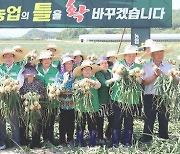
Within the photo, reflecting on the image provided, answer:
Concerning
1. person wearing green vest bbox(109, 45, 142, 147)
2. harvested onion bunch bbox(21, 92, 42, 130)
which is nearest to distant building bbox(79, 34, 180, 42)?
person wearing green vest bbox(109, 45, 142, 147)

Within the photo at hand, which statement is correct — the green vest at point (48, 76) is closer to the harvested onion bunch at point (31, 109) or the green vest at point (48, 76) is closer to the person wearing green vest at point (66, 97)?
the person wearing green vest at point (66, 97)

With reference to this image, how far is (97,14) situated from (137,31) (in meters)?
1.13

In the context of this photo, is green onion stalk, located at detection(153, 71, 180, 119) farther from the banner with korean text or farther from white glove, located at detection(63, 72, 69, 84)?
the banner with korean text

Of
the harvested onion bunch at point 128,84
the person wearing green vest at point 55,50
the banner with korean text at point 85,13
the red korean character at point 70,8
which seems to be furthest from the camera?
→ the red korean character at point 70,8

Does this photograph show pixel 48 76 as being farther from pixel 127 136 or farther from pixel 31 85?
pixel 127 136

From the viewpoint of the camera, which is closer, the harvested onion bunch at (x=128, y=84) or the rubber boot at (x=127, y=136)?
the harvested onion bunch at (x=128, y=84)

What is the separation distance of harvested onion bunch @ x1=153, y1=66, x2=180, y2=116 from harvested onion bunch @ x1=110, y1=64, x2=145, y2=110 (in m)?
0.27

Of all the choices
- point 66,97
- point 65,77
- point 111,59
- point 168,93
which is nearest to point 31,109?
point 66,97

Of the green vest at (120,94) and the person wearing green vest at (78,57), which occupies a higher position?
the person wearing green vest at (78,57)

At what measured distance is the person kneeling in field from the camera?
18.9 feet

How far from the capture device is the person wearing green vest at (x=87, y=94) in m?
5.75

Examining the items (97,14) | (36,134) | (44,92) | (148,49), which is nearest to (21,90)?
(44,92)

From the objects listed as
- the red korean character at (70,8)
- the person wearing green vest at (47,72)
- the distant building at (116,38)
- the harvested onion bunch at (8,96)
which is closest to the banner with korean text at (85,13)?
the red korean character at (70,8)

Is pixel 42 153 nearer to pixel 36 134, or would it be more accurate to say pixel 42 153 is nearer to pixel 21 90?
pixel 36 134
